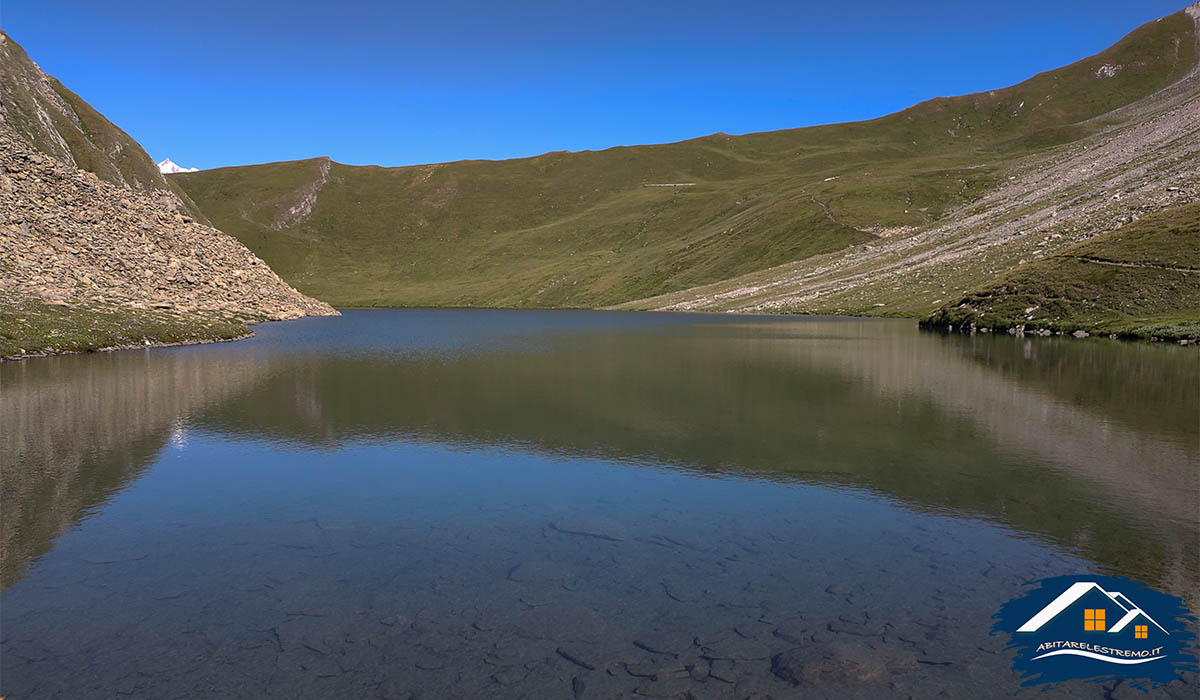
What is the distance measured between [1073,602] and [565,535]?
9.19 metres

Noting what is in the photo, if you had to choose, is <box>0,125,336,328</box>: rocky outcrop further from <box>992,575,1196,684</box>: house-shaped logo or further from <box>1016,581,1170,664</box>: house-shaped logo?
<box>1016,581,1170,664</box>: house-shaped logo

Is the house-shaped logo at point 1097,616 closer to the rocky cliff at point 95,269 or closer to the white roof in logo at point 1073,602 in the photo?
the white roof in logo at point 1073,602

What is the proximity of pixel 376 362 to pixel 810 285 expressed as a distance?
11693 centimetres

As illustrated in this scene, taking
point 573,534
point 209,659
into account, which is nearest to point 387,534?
point 573,534

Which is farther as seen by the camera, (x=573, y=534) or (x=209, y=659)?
(x=573, y=534)

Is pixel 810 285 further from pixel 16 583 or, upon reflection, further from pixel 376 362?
pixel 16 583

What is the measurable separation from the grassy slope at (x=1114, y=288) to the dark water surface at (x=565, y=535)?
3921cm

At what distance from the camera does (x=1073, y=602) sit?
11289 mm

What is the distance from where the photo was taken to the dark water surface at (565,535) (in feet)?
30.7

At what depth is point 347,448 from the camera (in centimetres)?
2312

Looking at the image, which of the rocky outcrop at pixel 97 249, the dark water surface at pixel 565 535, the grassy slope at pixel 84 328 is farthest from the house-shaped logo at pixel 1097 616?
the rocky outcrop at pixel 97 249

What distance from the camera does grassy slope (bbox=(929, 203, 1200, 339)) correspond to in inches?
2576

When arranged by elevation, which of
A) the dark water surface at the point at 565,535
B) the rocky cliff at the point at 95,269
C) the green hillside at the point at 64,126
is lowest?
the dark water surface at the point at 565,535

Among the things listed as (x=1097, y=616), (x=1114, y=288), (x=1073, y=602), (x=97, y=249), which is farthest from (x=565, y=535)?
(x=97, y=249)
